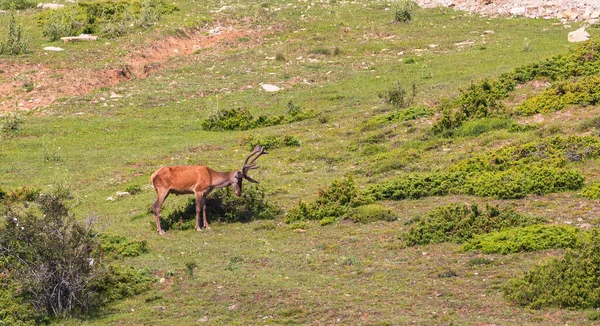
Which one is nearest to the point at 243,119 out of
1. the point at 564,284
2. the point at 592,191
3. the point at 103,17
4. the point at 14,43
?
the point at 14,43

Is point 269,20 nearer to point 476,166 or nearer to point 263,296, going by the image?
point 476,166

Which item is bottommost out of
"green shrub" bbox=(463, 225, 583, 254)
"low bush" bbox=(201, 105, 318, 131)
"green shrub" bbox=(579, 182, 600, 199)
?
"low bush" bbox=(201, 105, 318, 131)

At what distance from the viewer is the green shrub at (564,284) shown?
1272 cm

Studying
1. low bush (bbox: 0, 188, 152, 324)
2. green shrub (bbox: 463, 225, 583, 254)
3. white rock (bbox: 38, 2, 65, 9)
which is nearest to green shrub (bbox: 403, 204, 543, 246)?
green shrub (bbox: 463, 225, 583, 254)

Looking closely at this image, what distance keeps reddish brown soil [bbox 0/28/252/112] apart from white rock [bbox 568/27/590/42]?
17.0 metres

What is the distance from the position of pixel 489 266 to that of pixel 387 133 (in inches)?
516

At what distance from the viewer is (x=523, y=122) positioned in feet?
86.9

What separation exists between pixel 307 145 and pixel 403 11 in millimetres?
18261

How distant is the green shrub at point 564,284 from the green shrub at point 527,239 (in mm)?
1945

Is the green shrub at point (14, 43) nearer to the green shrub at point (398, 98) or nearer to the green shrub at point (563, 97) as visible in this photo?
the green shrub at point (398, 98)

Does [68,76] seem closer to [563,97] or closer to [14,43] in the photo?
[14,43]

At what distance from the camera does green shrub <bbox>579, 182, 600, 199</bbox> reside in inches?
733

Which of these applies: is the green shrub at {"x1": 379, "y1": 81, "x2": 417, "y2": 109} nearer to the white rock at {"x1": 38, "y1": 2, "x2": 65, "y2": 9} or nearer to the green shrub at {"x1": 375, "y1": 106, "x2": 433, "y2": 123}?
the green shrub at {"x1": 375, "y1": 106, "x2": 433, "y2": 123}

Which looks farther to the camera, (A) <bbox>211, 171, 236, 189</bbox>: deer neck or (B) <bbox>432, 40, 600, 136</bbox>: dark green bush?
(B) <bbox>432, 40, 600, 136</bbox>: dark green bush
